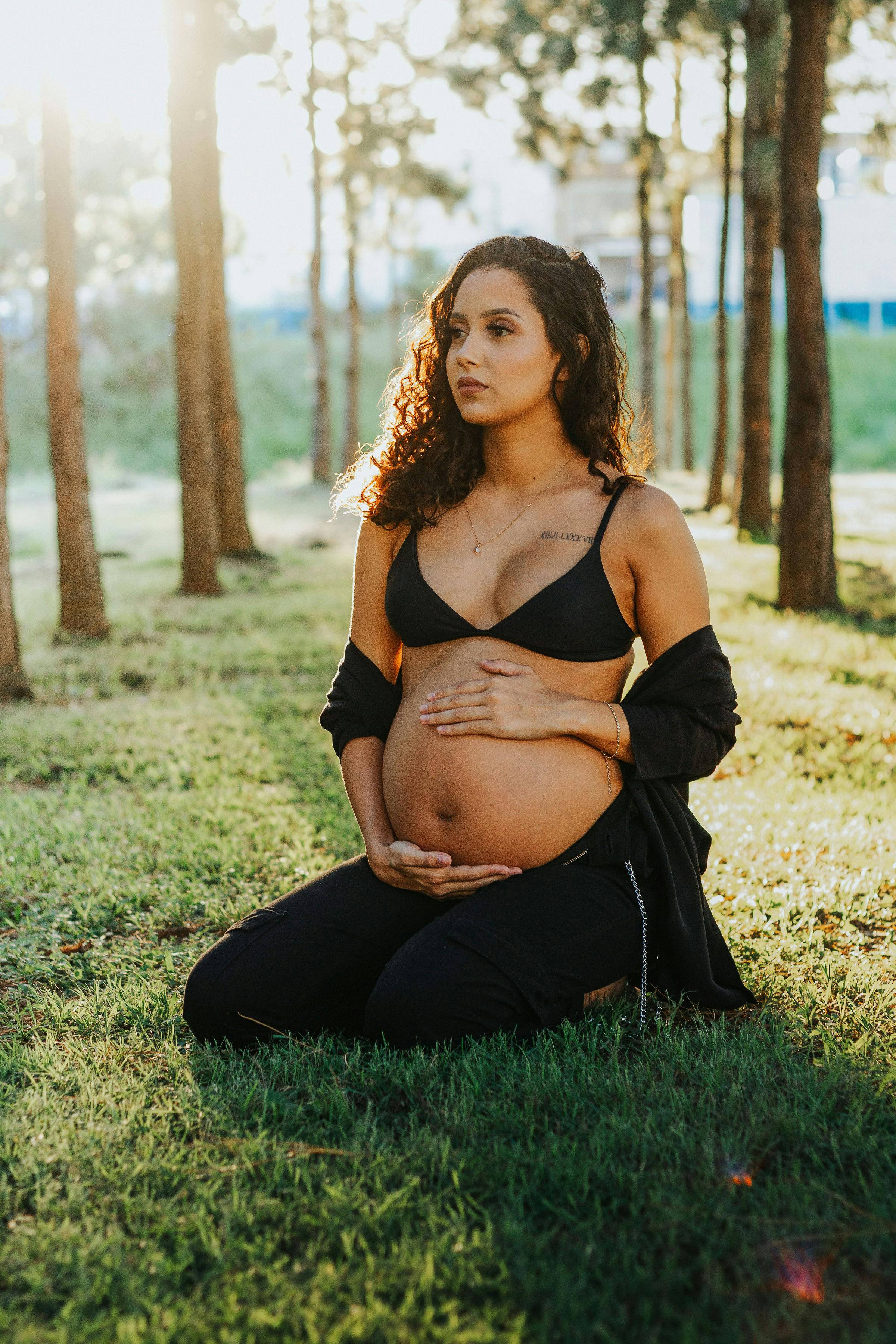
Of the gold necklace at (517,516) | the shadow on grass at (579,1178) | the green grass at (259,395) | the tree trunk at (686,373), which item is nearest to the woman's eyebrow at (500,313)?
the gold necklace at (517,516)

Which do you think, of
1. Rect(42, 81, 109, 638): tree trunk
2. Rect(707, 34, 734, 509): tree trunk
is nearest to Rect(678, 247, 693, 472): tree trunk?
Rect(707, 34, 734, 509): tree trunk

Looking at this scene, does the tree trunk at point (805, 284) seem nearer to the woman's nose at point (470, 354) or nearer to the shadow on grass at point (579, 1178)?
the woman's nose at point (470, 354)

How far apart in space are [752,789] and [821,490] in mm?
4758

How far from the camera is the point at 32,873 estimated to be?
4320 millimetres

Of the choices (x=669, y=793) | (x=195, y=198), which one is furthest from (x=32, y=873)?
(x=195, y=198)

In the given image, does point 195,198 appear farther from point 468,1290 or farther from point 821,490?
point 468,1290

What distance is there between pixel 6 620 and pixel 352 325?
69.3 feet

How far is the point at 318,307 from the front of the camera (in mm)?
24188

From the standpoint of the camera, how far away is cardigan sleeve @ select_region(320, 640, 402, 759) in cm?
322

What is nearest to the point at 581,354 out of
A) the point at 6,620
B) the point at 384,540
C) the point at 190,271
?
the point at 384,540

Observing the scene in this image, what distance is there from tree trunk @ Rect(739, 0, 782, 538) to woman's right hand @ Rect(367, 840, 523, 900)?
12.1 metres

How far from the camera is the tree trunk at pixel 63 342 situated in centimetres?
875

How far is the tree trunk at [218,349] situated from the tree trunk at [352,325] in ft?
39.9

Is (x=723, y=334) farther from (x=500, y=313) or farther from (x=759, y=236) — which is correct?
(x=500, y=313)
